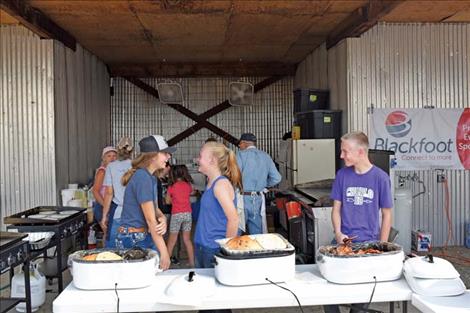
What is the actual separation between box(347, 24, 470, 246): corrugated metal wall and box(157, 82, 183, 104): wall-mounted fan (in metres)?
3.87

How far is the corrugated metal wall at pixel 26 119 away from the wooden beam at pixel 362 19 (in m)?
4.08

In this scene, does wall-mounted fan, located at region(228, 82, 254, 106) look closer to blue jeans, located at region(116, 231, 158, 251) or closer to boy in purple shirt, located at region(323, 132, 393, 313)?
boy in purple shirt, located at region(323, 132, 393, 313)

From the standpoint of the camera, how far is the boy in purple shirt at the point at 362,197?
10.9ft

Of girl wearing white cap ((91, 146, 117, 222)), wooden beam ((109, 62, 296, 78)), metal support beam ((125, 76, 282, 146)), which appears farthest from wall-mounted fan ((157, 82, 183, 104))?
girl wearing white cap ((91, 146, 117, 222))

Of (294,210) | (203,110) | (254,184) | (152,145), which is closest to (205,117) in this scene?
(203,110)

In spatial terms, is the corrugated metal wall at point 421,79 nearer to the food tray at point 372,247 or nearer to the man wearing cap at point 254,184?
the man wearing cap at point 254,184

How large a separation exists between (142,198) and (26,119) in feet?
13.8

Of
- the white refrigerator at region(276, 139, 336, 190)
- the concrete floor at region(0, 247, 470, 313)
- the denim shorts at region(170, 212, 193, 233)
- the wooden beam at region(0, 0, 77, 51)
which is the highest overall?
the wooden beam at region(0, 0, 77, 51)

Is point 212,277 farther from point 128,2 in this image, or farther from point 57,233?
point 128,2

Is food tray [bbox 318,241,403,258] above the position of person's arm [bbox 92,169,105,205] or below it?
below

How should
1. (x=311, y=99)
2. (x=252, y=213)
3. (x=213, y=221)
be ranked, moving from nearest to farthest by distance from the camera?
1. (x=213, y=221)
2. (x=252, y=213)
3. (x=311, y=99)

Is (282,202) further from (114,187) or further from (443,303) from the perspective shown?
(443,303)

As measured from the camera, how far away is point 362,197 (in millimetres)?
3332

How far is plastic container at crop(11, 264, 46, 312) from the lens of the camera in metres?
4.44
